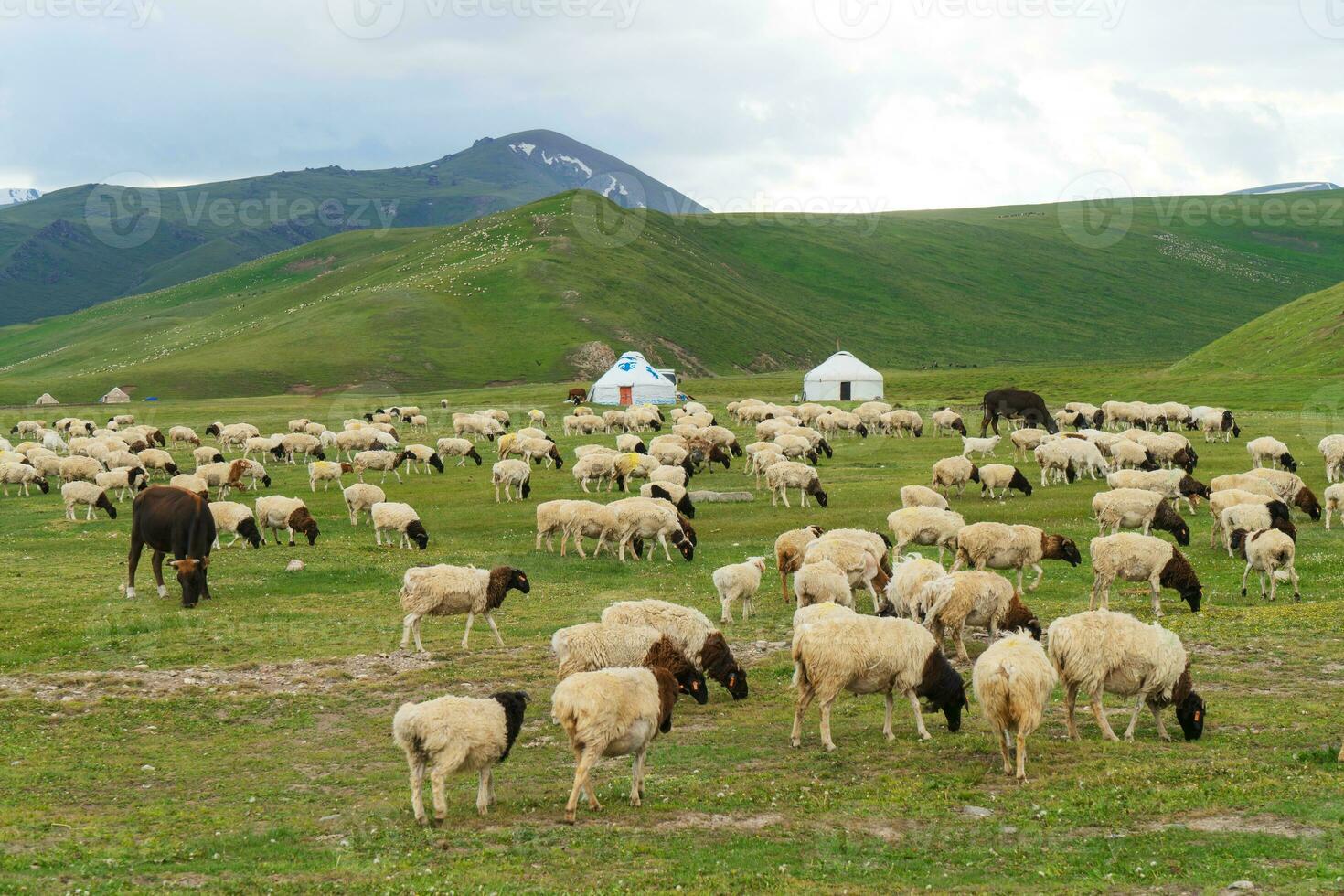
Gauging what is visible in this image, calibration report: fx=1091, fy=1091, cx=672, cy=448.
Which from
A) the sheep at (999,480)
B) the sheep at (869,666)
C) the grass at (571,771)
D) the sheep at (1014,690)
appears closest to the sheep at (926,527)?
the grass at (571,771)

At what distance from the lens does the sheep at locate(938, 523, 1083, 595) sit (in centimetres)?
2247

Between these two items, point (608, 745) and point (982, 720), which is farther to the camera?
point (982, 720)

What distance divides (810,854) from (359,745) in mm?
6952

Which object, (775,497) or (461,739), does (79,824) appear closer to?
(461,739)

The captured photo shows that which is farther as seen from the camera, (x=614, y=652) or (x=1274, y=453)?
(x=1274, y=453)

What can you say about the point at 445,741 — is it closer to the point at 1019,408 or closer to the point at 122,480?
the point at 122,480

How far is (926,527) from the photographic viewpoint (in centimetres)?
2516

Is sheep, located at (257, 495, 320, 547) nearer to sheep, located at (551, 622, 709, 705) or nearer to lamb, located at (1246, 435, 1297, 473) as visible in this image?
sheep, located at (551, 622, 709, 705)

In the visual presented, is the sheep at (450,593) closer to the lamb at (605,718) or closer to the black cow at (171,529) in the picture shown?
the black cow at (171,529)

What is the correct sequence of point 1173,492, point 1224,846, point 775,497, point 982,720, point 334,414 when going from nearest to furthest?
point 1224,846
point 982,720
point 1173,492
point 775,497
point 334,414

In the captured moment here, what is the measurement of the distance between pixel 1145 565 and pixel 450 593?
13.1m

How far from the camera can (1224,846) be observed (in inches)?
404

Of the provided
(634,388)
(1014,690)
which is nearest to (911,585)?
(1014,690)

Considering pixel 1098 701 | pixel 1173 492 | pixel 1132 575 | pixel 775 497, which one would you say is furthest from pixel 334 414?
pixel 1098 701
